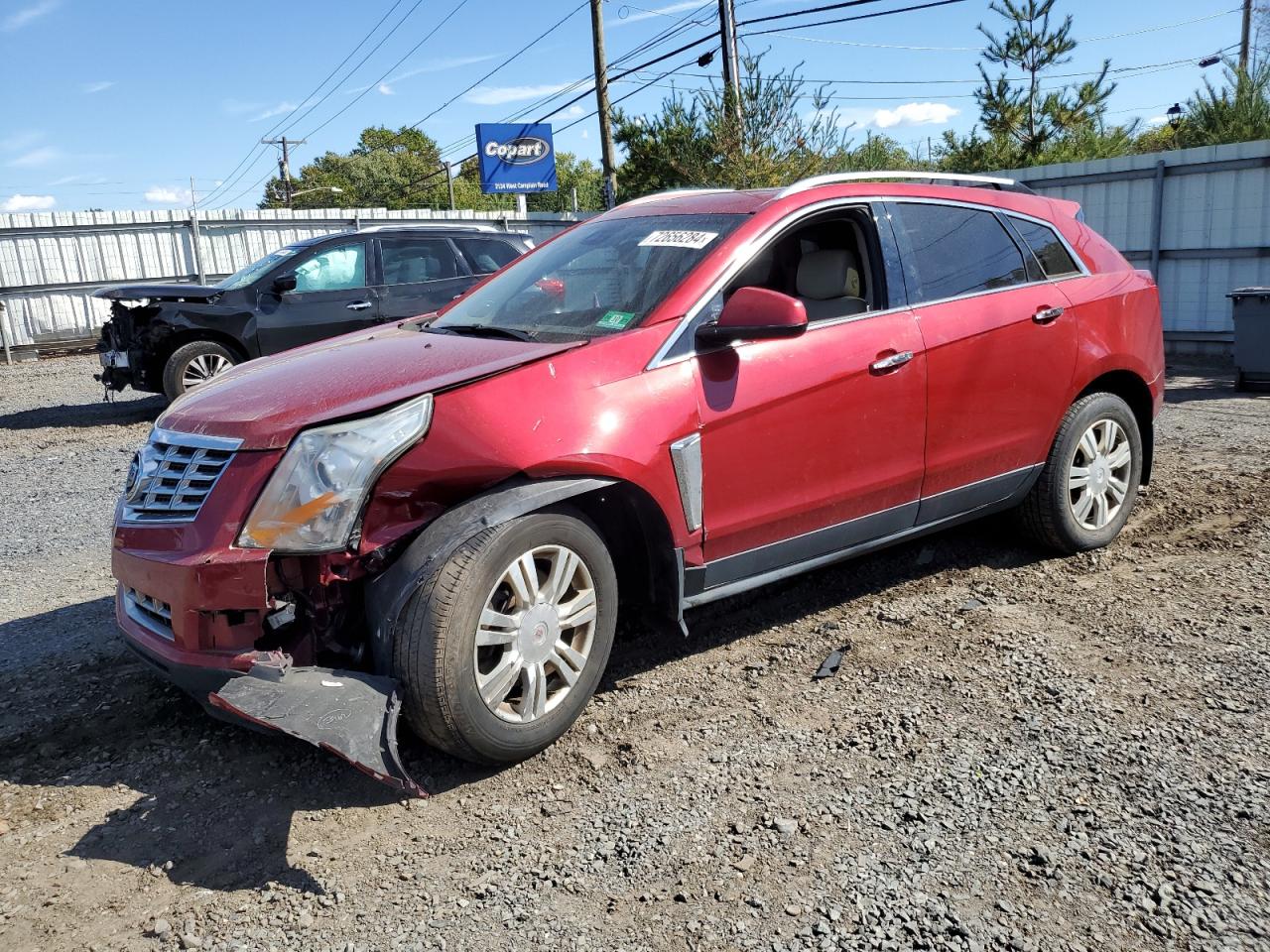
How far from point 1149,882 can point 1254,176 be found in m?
12.2

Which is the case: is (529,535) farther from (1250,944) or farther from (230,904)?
(1250,944)

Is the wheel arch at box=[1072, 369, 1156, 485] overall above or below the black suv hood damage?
below

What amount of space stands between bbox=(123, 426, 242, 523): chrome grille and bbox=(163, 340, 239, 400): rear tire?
24.1 feet

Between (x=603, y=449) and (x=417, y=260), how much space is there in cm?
820

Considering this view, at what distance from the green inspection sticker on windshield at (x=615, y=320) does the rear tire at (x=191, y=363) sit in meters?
7.62

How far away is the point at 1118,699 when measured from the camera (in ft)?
11.5

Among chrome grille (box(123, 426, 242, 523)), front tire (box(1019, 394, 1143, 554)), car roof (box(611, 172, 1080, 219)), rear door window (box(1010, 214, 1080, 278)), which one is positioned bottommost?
front tire (box(1019, 394, 1143, 554))

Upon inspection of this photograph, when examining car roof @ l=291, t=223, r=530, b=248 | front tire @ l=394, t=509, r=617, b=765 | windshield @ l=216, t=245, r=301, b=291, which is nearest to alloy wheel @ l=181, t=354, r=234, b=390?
windshield @ l=216, t=245, r=301, b=291

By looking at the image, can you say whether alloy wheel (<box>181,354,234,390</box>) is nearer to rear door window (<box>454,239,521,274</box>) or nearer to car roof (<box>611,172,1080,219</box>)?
rear door window (<box>454,239,521,274</box>)

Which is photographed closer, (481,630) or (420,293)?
(481,630)

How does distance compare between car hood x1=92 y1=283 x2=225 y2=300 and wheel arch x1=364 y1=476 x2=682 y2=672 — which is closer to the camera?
wheel arch x1=364 y1=476 x2=682 y2=672

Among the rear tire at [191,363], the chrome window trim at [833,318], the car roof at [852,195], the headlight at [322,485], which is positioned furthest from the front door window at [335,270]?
the headlight at [322,485]

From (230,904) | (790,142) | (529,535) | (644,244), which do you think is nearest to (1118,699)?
(529,535)

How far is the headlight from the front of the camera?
2.91 m
